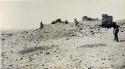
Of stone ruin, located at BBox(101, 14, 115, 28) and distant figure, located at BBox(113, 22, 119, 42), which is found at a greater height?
stone ruin, located at BBox(101, 14, 115, 28)

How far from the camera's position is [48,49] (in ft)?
6.58

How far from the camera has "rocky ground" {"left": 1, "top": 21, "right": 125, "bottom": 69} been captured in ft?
6.49

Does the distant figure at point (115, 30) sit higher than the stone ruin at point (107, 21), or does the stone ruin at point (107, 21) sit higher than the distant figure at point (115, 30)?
the stone ruin at point (107, 21)

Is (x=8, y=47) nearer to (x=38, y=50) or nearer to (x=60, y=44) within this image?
(x=38, y=50)

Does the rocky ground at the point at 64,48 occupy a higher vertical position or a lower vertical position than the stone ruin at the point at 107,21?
lower

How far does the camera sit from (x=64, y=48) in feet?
6.64

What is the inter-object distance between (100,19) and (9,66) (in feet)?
2.41

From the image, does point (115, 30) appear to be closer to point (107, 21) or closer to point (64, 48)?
point (107, 21)

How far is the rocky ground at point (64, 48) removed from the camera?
1.98 meters

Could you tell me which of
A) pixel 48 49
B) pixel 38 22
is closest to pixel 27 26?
pixel 38 22

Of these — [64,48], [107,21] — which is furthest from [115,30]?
[64,48]

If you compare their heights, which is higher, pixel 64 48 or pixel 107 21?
pixel 107 21

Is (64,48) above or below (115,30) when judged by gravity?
below

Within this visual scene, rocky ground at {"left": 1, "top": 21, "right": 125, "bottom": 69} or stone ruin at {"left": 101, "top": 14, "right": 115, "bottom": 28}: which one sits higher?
stone ruin at {"left": 101, "top": 14, "right": 115, "bottom": 28}
